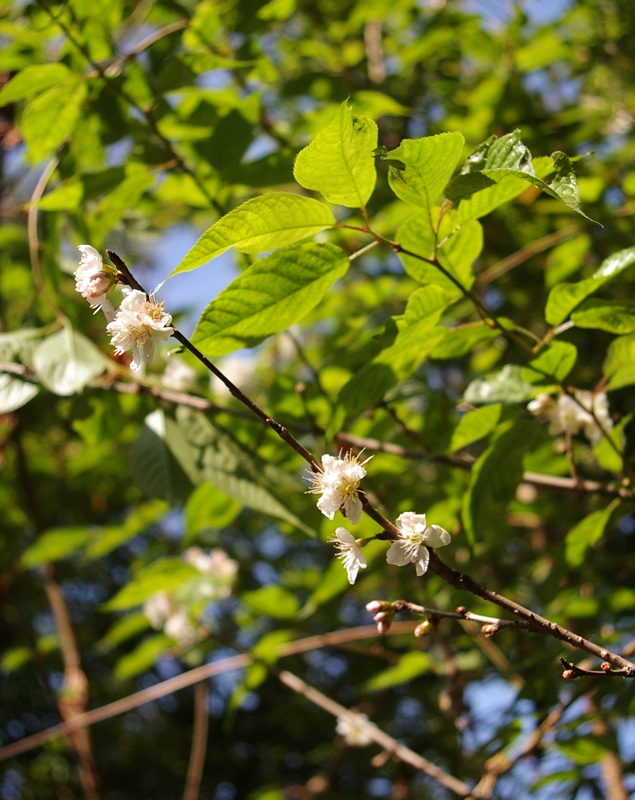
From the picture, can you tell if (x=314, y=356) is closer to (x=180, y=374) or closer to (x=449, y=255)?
(x=180, y=374)

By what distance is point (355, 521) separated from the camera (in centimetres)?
71

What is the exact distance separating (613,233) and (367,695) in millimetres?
2133

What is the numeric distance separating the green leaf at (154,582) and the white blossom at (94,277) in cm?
104

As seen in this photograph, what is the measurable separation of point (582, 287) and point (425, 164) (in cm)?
29

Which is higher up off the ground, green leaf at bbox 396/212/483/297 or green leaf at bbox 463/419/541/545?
green leaf at bbox 396/212/483/297

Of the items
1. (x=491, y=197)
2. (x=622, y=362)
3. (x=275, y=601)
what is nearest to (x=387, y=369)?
(x=491, y=197)

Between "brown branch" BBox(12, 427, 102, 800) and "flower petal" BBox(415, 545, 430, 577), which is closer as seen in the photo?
"flower petal" BBox(415, 545, 430, 577)

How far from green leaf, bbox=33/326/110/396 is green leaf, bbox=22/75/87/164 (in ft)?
1.01

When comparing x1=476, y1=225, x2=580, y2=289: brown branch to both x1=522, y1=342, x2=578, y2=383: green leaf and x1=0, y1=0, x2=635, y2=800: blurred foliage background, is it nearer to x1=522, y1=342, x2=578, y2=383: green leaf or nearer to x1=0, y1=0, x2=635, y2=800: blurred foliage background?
x1=0, y1=0, x2=635, y2=800: blurred foliage background

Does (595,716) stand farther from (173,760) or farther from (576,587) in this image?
(173,760)

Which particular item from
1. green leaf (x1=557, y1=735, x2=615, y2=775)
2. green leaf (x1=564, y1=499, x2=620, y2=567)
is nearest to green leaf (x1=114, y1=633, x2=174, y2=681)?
green leaf (x1=557, y1=735, x2=615, y2=775)

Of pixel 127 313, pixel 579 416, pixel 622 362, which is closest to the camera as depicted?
pixel 127 313

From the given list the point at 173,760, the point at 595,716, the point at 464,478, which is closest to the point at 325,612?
the point at 464,478

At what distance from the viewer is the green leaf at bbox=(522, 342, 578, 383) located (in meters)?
0.96
